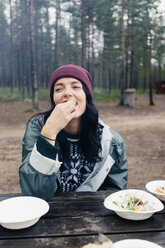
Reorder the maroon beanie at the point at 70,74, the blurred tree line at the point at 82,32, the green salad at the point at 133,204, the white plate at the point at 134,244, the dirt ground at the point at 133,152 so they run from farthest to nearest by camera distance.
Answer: the blurred tree line at the point at 82,32 → the dirt ground at the point at 133,152 → the maroon beanie at the point at 70,74 → the green salad at the point at 133,204 → the white plate at the point at 134,244

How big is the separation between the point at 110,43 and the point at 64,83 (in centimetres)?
3578

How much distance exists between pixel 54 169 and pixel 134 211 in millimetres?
663

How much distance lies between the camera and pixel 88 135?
8.04 ft

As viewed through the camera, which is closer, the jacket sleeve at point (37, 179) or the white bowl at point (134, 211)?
the white bowl at point (134, 211)

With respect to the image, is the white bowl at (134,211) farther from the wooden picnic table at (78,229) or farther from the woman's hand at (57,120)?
the woman's hand at (57,120)

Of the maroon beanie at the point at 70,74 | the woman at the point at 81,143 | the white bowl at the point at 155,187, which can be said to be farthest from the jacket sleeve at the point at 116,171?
the maroon beanie at the point at 70,74

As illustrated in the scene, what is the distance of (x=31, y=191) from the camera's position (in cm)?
188

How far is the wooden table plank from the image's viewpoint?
4.26ft

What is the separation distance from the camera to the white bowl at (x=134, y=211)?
59.7 inches

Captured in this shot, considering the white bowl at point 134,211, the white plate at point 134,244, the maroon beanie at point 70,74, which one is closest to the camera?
the white plate at point 134,244

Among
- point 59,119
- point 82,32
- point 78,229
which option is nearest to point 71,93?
point 59,119

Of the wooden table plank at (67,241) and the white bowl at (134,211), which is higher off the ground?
the white bowl at (134,211)

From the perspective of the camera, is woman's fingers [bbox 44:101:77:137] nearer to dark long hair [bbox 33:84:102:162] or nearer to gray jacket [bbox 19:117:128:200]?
gray jacket [bbox 19:117:128:200]

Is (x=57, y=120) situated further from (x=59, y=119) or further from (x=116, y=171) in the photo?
(x=116, y=171)
